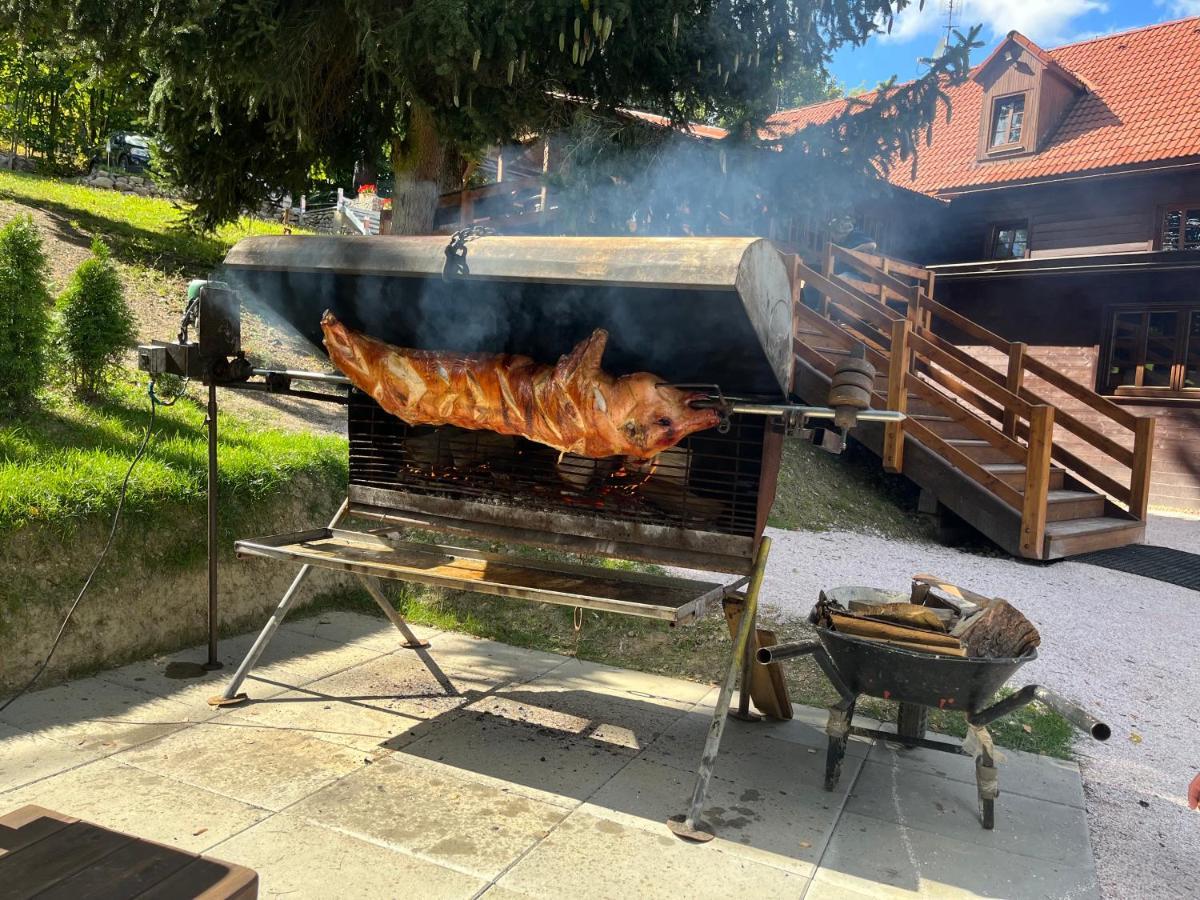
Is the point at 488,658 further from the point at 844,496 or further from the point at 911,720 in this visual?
the point at 844,496

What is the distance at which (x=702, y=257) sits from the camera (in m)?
2.82

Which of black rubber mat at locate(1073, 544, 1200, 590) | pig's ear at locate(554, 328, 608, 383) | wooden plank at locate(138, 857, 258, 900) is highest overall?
pig's ear at locate(554, 328, 608, 383)

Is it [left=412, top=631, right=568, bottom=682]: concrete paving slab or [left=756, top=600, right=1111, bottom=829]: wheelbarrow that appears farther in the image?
[left=412, top=631, right=568, bottom=682]: concrete paving slab

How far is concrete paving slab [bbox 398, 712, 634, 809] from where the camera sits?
3469mm

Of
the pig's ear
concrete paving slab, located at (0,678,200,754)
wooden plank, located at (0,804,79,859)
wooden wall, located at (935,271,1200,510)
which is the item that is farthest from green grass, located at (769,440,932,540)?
wooden plank, located at (0,804,79,859)

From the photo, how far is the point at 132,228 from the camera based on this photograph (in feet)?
42.7

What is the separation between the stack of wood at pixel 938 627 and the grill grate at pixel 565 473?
0.58m

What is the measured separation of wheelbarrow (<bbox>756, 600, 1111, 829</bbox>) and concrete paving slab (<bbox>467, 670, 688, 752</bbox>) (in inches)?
37.4

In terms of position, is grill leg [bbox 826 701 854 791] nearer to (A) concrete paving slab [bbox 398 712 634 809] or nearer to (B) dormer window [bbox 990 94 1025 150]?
(A) concrete paving slab [bbox 398 712 634 809]

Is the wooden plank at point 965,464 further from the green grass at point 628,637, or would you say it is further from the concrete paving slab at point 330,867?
the concrete paving slab at point 330,867

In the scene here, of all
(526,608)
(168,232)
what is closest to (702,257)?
(526,608)

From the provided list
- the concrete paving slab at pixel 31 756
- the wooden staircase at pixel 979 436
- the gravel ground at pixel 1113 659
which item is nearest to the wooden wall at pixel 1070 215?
the wooden staircase at pixel 979 436

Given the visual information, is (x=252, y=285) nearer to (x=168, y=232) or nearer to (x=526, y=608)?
(x=526, y=608)

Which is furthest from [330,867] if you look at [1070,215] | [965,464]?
[1070,215]
